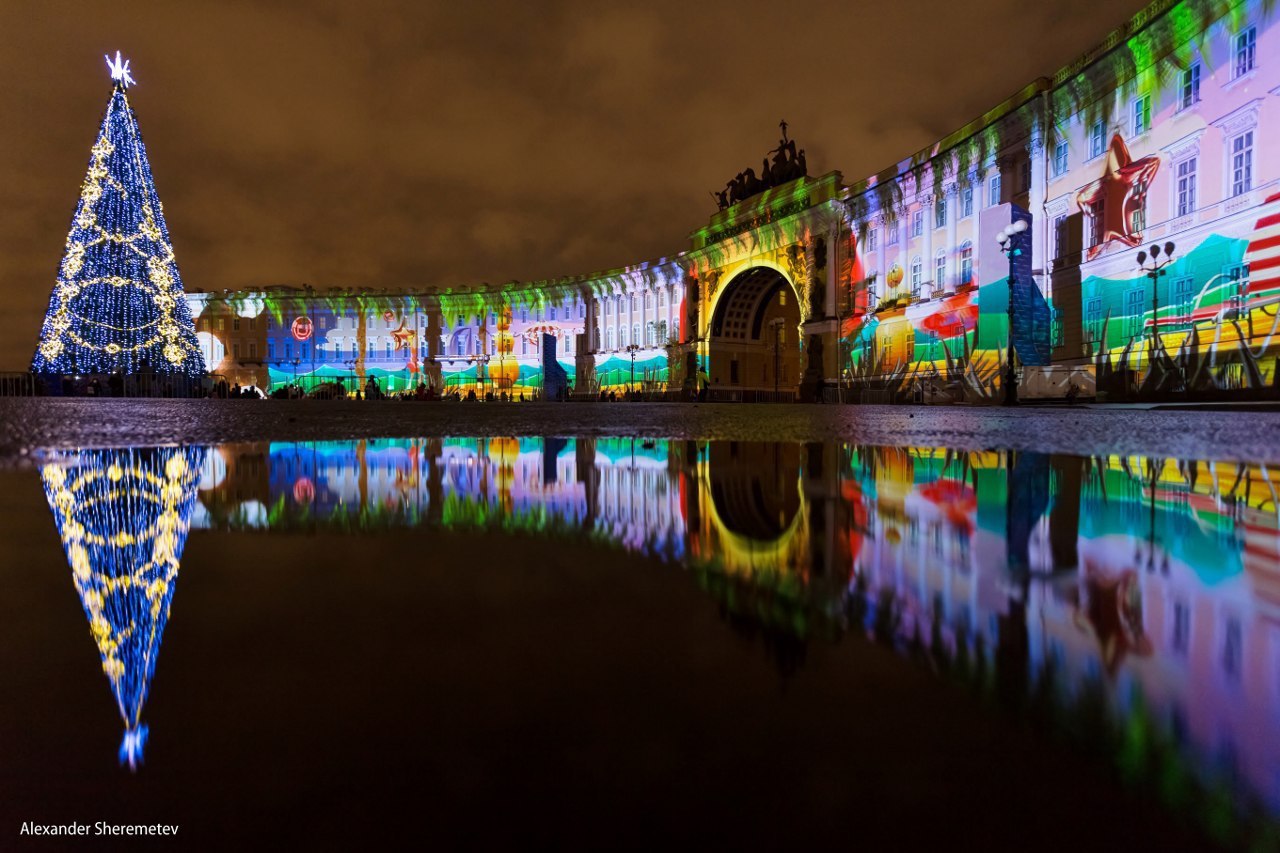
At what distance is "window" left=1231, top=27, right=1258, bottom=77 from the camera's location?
646 inches

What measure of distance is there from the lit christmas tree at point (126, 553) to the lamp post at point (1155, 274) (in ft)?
67.3

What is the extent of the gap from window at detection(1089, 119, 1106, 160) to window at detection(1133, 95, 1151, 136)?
1410mm

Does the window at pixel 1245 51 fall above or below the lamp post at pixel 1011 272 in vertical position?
above

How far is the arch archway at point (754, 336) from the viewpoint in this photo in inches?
1901

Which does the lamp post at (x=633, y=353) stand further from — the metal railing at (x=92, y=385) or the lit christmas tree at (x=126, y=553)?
the lit christmas tree at (x=126, y=553)

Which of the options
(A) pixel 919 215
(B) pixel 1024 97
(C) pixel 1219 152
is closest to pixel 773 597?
(C) pixel 1219 152

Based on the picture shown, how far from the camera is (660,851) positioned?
0.55 m

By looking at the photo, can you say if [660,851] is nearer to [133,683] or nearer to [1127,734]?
[1127,734]

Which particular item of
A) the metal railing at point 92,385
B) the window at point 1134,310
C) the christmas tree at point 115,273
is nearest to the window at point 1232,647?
the window at point 1134,310

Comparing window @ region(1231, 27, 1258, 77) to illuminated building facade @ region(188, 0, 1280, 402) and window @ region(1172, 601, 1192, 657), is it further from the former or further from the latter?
window @ region(1172, 601, 1192, 657)

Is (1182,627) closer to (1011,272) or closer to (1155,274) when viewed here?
(1155,274)

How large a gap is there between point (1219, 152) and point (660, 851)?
2233 centimetres

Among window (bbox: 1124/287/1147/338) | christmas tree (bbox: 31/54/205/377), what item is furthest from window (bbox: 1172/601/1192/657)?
christmas tree (bbox: 31/54/205/377)

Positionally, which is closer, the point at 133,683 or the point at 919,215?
the point at 133,683
